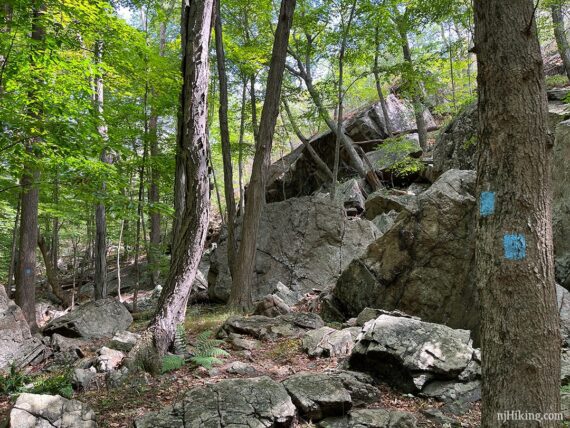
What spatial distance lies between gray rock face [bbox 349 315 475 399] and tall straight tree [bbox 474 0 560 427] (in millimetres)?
1930

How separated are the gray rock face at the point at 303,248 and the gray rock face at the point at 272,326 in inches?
135

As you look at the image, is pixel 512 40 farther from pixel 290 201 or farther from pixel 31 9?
pixel 290 201

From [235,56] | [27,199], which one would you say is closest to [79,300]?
[27,199]

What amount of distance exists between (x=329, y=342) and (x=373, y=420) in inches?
86.3

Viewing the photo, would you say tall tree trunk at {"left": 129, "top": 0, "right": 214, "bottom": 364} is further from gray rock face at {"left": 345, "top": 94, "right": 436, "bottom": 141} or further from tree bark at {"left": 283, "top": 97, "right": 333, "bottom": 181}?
gray rock face at {"left": 345, "top": 94, "right": 436, "bottom": 141}

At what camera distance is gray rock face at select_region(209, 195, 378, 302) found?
1113 cm

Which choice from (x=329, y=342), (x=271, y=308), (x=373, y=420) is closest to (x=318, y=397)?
(x=373, y=420)

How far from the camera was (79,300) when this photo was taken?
53.5 ft

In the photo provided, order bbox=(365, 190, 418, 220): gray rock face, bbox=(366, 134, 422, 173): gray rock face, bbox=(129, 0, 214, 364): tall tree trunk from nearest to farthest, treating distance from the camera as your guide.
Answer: bbox=(129, 0, 214, 364): tall tree trunk, bbox=(365, 190, 418, 220): gray rock face, bbox=(366, 134, 422, 173): gray rock face

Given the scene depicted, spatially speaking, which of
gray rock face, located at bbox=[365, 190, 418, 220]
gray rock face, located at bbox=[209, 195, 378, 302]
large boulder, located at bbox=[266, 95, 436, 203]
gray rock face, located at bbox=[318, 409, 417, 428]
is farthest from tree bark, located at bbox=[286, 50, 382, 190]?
gray rock face, located at bbox=[318, 409, 417, 428]

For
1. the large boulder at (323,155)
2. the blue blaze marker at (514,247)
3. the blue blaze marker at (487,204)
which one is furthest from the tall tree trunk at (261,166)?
the large boulder at (323,155)

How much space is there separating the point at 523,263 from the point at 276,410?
242 centimetres

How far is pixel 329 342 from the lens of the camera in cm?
597

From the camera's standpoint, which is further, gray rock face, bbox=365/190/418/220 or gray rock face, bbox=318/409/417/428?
gray rock face, bbox=365/190/418/220
